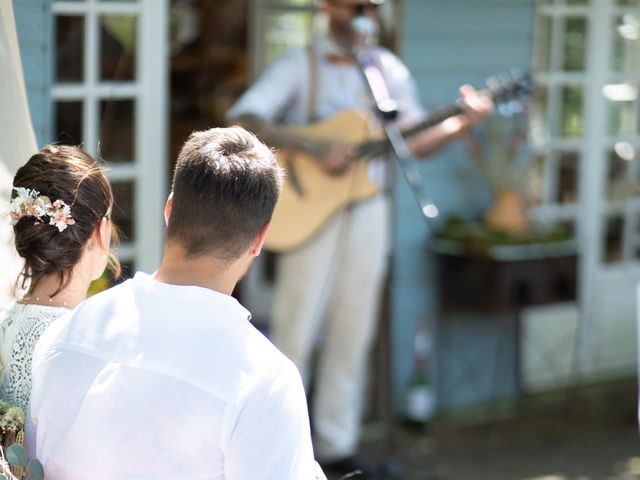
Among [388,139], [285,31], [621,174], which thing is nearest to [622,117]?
[621,174]

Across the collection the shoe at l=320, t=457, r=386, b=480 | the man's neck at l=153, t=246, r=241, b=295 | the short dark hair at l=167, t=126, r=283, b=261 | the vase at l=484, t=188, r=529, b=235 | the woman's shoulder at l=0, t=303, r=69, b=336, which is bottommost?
the shoe at l=320, t=457, r=386, b=480

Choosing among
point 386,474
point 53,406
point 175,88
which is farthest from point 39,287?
point 175,88

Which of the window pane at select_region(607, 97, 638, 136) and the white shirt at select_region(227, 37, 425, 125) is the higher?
the white shirt at select_region(227, 37, 425, 125)

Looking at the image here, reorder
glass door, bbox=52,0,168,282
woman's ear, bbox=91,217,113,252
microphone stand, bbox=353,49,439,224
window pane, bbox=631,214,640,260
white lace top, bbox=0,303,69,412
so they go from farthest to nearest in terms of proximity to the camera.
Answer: window pane, bbox=631,214,640,260, glass door, bbox=52,0,168,282, microphone stand, bbox=353,49,439,224, woman's ear, bbox=91,217,113,252, white lace top, bbox=0,303,69,412

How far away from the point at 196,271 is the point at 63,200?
17.5 inches

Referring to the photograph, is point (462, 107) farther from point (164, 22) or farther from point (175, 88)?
point (175, 88)

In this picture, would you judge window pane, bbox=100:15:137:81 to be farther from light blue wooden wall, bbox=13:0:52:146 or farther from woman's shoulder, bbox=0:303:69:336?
woman's shoulder, bbox=0:303:69:336

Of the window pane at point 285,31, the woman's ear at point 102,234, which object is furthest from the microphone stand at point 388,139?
the woman's ear at point 102,234

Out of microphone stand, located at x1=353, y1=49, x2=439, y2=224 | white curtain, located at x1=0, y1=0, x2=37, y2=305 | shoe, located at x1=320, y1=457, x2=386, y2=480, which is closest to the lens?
white curtain, located at x1=0, y1=0, x2=37, y2=305

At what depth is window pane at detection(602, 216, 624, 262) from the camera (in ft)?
19.0

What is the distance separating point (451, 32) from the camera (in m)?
5.07

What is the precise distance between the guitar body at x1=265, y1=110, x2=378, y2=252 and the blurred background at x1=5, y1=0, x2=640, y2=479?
453mm

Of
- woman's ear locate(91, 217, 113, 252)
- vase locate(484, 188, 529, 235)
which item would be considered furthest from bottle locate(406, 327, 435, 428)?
woman's ear locate(91, 217, 113, 252)

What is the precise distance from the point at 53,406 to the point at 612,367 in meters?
4.75
